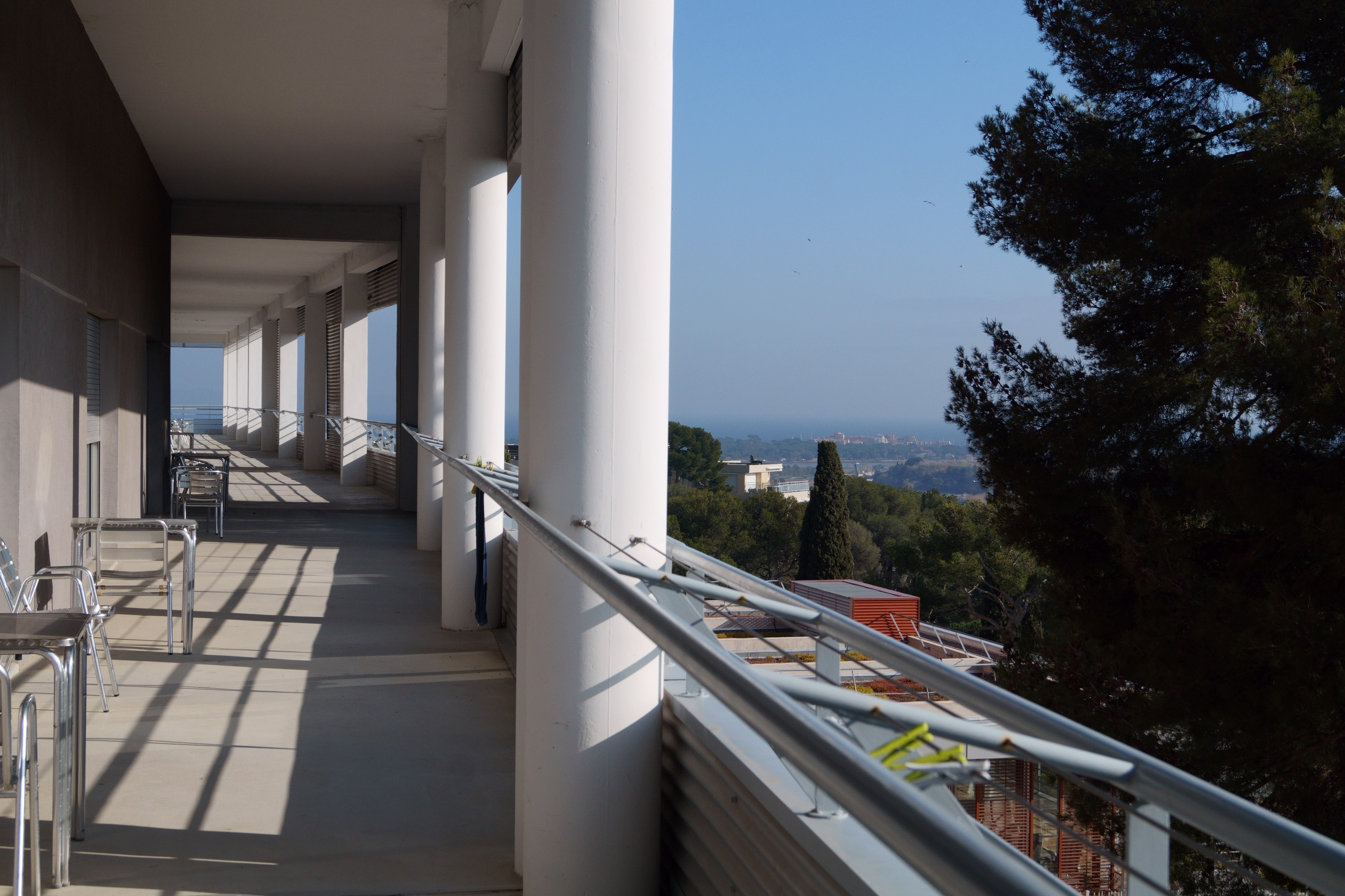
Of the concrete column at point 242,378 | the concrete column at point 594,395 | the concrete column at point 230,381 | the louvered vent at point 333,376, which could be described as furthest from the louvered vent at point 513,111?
the concrete column at point 230,381

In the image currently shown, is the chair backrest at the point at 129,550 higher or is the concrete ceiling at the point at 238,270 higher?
the concrete ceiling at the point at 238,270

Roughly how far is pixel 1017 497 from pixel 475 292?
228 inches

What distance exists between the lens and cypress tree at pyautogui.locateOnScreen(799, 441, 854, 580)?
32031 millimetres

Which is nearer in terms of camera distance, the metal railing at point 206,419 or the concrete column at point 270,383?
the concrete column at point 270,383

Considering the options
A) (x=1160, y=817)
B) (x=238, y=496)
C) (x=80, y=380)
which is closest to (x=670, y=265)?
(x=1160, y=817)

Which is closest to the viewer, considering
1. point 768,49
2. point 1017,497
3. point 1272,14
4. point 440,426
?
point 440,426

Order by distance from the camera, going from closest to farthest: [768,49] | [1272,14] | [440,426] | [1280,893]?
[1280,893] → [440,426] → [1272,14] → [768,49]

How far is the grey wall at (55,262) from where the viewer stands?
435 cm

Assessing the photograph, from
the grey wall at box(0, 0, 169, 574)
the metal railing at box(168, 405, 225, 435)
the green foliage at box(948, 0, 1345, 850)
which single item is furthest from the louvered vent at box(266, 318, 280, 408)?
the green foliage at box(948, 0, 1345, 850)

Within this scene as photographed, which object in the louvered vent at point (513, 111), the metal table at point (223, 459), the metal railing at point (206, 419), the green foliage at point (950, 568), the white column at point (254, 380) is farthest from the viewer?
the metal railing at point (206, 419)

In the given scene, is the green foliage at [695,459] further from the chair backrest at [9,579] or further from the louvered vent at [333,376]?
the chair backrest at [9,579]

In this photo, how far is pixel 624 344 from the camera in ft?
7.30

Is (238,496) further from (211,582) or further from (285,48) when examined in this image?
(285,48)

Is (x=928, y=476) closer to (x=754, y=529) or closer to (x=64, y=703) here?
(x=754, y=529)
